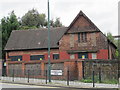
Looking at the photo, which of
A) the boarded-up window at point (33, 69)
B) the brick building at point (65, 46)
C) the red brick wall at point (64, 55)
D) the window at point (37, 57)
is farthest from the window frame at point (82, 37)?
the boarded-up window at point (33, 69)

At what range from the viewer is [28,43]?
44.8 meters

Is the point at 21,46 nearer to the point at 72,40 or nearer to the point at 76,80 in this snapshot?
the point at 72,40

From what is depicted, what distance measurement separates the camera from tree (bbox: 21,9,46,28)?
88.8 meters

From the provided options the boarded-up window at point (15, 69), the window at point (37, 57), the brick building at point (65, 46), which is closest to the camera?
the boarded-up window at point (15, 69)

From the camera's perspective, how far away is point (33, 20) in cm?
9050

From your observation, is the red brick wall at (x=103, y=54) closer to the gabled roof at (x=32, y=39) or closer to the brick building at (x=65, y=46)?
the brick building at (x=65, y=46)

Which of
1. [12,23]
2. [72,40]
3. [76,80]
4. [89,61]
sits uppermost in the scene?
[12,23]

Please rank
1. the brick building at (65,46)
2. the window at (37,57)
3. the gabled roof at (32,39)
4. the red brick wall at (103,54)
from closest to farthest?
the brick building at (65,46) < the red brick wall at (103,54) < the window at (37,57) < the gabled roof at (32,39)

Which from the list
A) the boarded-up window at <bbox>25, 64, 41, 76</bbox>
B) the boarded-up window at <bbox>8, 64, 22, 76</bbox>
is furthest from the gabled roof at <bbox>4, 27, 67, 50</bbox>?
the boarded-up window at <bbox>25, 64, 41, 76</bbox>

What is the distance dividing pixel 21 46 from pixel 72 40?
30.4 ft

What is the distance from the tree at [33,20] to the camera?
88.8 m

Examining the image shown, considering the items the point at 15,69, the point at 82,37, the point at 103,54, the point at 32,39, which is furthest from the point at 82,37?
the point at 15,69

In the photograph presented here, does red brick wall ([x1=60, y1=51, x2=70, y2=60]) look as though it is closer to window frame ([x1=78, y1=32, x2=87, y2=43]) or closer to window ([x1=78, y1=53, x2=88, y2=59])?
window ([x1=78, y1=53, x2=88, y2=59])

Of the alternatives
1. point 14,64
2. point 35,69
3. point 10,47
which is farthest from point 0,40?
point 35,69
